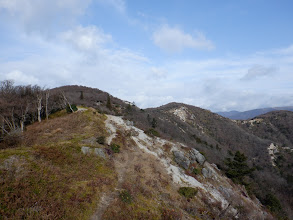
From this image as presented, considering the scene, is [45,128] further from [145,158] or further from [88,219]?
[88,219]

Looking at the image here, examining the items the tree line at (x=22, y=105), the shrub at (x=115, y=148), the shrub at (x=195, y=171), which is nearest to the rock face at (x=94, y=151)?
the shrub at (x=115, y=148)

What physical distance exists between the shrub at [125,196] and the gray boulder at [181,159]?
54.5 ft

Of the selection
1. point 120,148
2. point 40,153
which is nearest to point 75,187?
point 40,153

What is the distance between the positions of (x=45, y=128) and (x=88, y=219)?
73.0ft

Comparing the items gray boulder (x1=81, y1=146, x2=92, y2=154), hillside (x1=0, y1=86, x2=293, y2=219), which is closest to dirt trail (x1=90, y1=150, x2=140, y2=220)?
hillside (x1=0, y1=86, x2=293, y2=219)

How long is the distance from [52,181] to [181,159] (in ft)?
73.7

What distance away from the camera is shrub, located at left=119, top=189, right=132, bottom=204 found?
12.9 meters

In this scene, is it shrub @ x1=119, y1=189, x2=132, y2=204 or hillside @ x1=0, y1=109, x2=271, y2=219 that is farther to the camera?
shrub @ x1=119, y1=189, x2=132, y2=204

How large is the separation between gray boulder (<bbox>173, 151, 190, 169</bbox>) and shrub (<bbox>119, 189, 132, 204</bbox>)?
1662 centimetres

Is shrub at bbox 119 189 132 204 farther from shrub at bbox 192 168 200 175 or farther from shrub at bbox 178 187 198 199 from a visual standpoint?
shrub at bbox 192 168 200 175

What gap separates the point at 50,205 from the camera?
32.8 feet

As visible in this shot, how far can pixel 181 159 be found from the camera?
28812mm

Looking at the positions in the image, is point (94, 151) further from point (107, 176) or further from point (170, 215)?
point (170, 215)

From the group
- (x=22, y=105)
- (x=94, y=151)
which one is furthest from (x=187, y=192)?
(x=22, y=105)
